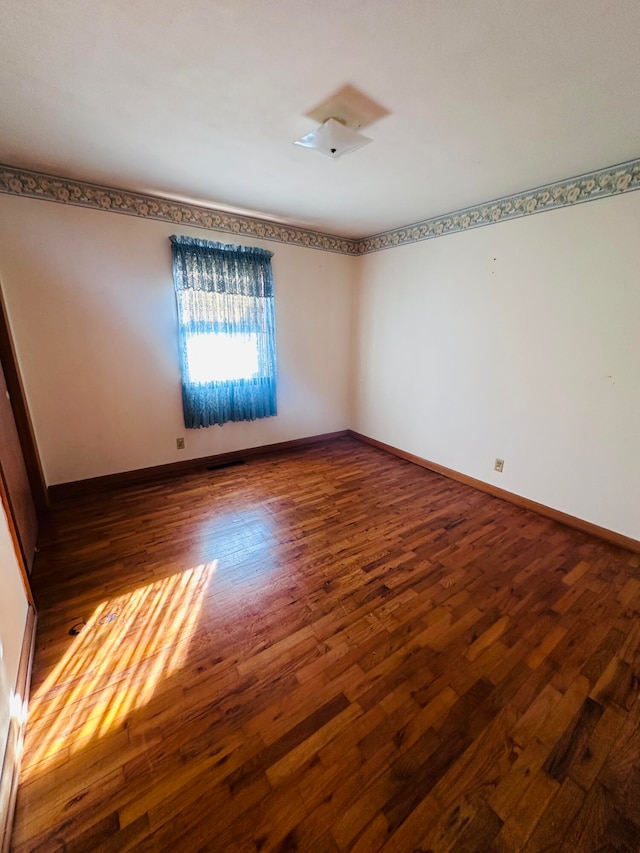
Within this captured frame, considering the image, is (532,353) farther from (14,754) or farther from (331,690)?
(14,754)

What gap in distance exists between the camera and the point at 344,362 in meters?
4.42

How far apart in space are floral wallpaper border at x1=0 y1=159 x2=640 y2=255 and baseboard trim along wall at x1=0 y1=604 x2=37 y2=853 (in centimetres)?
289

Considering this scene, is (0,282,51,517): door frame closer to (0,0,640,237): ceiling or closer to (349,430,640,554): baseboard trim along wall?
(0,0,640,237): ceiling

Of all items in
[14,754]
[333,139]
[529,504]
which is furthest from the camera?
[529,504]

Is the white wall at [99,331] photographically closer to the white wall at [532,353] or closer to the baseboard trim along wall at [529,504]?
the white wall at [532,353]

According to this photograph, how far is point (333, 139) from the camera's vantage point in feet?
5.94

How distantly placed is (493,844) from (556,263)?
310 centimetres

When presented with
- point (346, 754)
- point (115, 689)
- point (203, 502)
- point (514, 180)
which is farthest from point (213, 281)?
point (346, 754)

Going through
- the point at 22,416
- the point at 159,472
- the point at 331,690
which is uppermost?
the point at 22,416

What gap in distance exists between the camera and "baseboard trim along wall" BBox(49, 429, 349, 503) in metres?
2.88

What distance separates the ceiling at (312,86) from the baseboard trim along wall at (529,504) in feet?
7.87

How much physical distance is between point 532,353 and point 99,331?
11.7 feet

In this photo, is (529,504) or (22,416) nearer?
(22,416)

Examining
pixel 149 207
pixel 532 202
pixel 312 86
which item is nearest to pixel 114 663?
pixel 312 86
